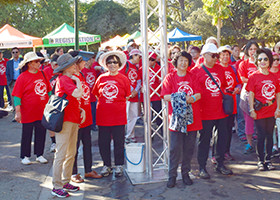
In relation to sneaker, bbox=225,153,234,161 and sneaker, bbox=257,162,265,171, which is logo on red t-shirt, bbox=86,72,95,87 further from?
sneaker, bbox=257,162,265,171

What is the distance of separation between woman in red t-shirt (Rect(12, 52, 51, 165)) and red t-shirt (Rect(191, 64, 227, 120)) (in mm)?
2817

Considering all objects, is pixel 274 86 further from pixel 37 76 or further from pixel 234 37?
pixel 234 37

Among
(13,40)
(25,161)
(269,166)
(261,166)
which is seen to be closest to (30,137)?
(25,161)

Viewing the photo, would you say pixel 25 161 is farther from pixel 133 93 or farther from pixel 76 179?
pixel 133 93

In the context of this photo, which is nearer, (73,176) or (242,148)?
(73,176)

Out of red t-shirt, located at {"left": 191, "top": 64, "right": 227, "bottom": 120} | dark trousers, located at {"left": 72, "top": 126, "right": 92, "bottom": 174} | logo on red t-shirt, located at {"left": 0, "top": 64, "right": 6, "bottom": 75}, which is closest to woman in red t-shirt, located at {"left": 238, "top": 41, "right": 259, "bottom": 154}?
red t-shirt, located at {"left": 191, "top": 64, "right": 227, "bottom": 120}

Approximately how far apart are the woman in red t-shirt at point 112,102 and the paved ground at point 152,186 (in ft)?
1.92

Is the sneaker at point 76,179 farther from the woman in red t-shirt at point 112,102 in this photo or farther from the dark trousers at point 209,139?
the dark trousers at point 209,139

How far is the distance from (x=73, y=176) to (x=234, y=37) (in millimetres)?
31385

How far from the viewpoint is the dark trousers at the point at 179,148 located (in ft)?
16.0

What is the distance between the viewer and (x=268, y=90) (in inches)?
215

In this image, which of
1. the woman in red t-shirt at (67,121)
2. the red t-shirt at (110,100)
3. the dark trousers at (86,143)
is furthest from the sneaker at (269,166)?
the woman in red t-shirt at (67,121)

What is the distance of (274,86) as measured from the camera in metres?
5.47

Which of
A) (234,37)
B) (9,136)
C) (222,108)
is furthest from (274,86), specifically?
(234,37)
